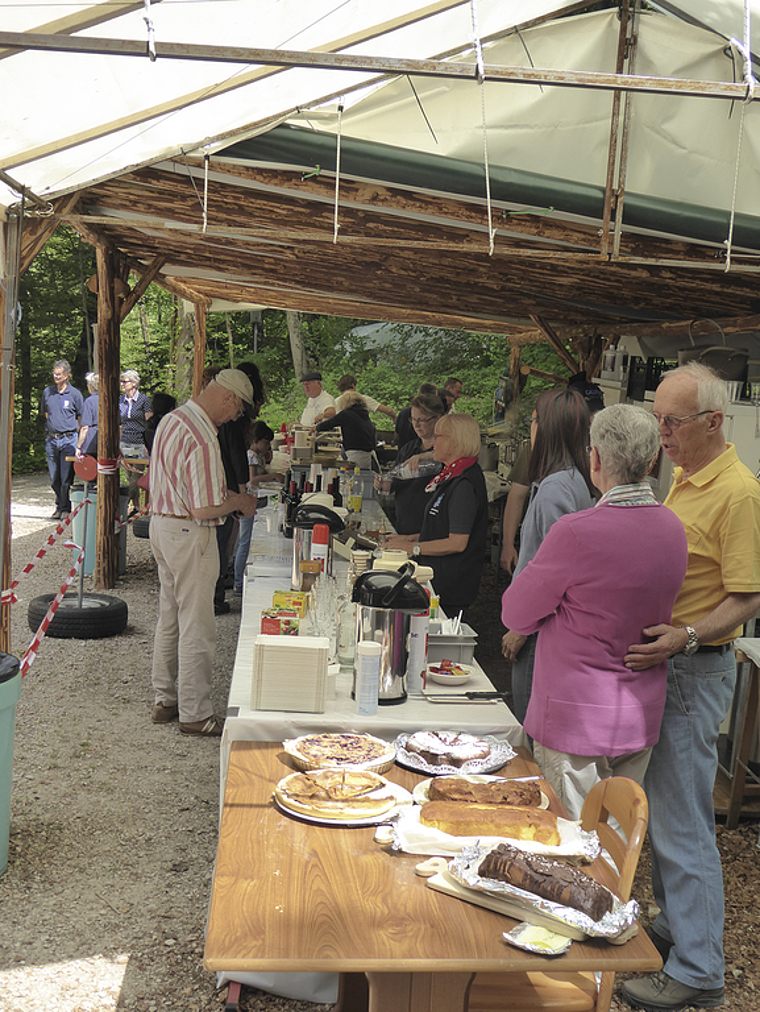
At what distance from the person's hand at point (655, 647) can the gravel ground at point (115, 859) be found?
4.21 ft

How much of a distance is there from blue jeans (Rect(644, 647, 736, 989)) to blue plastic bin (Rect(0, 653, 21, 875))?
2375 millimetres

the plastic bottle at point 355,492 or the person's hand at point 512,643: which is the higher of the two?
the plastic bottle at point 355,492

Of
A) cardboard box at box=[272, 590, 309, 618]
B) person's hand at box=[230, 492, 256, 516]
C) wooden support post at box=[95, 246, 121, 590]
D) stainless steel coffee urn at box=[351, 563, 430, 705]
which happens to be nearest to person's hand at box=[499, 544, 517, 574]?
person's hand at box=[230, 492, 256, 516]

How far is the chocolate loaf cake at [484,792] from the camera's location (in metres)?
2.26

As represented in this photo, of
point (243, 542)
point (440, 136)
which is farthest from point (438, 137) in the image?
point (243, 542)

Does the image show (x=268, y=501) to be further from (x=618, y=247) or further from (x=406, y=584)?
(x=406, y=584)

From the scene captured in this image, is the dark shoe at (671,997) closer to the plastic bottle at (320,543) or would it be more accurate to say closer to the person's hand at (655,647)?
the person's hand at (655,647)

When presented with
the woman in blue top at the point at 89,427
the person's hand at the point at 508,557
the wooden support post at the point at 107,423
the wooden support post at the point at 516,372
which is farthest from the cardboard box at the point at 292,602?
the wooden support post at the point at 516,372

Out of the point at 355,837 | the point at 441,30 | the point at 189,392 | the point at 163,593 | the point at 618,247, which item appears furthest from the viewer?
the point at 189,392

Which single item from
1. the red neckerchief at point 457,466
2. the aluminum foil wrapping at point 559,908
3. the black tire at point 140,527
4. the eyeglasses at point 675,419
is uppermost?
the eyeglasses at point 675,419

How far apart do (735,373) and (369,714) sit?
4.23 m

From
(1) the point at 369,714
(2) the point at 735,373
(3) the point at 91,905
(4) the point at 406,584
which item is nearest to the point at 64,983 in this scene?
(3) the point at 91,905

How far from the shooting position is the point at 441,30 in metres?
4.29

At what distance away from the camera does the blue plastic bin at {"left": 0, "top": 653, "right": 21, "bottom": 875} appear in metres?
3.45
